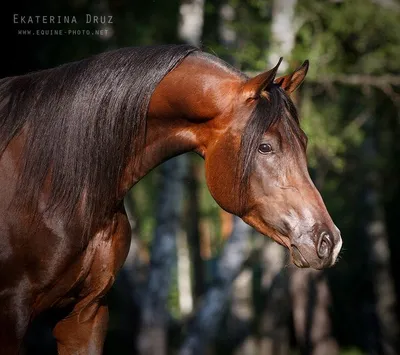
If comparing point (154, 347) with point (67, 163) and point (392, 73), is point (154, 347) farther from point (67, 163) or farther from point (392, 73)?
point (67, 163)

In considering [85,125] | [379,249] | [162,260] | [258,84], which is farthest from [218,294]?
[258,84]

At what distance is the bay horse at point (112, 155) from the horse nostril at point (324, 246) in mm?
82

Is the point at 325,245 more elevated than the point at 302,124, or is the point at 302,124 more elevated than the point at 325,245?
the point at 325,245

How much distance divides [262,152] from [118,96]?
80 cm

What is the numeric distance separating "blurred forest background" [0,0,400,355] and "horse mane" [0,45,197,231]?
6843 millimetres

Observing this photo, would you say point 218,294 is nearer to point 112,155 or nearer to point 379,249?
point 379,249

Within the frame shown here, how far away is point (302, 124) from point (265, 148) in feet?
24.7

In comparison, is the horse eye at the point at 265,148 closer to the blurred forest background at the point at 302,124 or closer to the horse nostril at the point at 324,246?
the horse nostril at the point at 324,246

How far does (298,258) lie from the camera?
176 inches

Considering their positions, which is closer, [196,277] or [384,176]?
[384,176]

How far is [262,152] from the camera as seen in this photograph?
4.56m

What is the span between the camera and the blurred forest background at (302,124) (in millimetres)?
12102

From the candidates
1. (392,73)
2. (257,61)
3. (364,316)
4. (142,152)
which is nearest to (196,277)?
(364,316)

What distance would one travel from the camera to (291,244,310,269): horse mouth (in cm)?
444
